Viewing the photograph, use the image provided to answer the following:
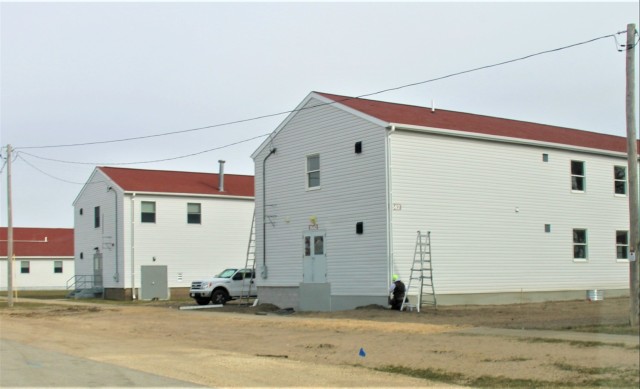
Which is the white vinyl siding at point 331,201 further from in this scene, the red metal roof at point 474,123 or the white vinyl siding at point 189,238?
the white vinyl siding at point 189,238

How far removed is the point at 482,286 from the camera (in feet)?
86.8

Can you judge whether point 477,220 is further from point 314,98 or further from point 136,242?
point 136,242

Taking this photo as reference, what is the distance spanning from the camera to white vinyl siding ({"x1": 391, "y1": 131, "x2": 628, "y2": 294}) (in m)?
25.2

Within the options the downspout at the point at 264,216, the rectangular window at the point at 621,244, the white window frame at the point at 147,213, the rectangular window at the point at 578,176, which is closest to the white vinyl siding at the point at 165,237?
the white window frame at the point at 147,213

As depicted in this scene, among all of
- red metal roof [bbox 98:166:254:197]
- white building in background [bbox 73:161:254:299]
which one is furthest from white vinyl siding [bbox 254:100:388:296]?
red metal roof [bbox 98:166:254:197]

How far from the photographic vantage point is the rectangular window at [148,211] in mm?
41812

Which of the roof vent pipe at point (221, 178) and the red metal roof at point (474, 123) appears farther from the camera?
the roof vent pipe at point (221, 178)

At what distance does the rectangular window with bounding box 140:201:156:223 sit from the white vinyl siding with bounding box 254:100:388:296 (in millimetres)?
13236

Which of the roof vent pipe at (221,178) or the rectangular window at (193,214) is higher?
the roof vent pipe at (221,178)

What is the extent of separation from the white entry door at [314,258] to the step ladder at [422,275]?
3.65 meters

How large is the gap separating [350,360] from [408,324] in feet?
18.4

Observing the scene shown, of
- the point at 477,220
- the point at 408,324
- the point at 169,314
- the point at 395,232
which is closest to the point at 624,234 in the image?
the point at 477,220

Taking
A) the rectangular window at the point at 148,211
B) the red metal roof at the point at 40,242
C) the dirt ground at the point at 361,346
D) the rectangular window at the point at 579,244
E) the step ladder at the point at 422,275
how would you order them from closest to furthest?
the dirt ground at the point at 361,346 < the step ladder at the point at 422,275 < the rectangular window at the point at 579,244 < the rectangular window at the point at 148,211 < the red metal roof at the point at 40,242

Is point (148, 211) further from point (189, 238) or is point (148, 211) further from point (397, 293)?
point (397, 293)
